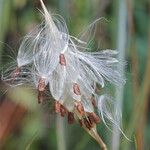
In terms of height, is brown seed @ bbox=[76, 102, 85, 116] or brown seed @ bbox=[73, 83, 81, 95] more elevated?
brown seed @ bbox=[73, 83, 81, 95]

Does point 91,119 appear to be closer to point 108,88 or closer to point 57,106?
point 57,106

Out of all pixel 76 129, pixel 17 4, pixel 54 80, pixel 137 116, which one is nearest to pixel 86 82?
pixel 54 80

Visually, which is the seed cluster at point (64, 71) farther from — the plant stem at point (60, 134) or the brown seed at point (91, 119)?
the plant stem at point (60, 134)

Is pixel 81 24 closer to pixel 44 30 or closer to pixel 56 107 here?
Result: pixel 44 30

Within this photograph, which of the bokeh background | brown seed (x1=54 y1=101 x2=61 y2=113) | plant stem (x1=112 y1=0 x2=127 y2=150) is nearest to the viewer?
brown seed (x1=54 y1=101 x2=61 y2=113)

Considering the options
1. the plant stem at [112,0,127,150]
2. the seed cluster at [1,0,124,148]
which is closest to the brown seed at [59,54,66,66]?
the seed cluster at [1,0,124,148]

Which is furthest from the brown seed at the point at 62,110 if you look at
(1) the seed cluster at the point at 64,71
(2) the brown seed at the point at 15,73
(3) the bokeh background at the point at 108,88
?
(3) the bokeh background at the point at 108,88

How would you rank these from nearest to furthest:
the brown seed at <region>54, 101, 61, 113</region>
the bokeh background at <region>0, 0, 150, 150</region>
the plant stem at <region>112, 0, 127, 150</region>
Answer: the brown seed at <region>54, 101, 61, 113</region>, the plant stem at <region>112, 0, 127, 150</region>, the bokeh background at <region>0, 0, 150, 150</region>

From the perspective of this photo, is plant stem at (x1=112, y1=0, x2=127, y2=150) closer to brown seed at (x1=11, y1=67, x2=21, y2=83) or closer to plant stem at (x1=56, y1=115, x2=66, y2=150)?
plant stem at (x1=56, y1=115, x2=66, y2=150)
